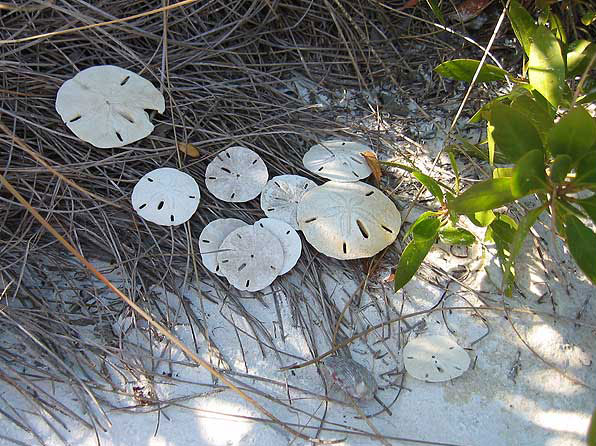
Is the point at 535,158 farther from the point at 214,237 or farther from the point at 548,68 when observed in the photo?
the point at 214,237

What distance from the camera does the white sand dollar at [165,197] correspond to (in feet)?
5.37

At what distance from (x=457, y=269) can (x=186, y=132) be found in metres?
0.85

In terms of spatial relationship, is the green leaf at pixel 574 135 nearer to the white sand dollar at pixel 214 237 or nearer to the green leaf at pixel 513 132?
the green leaf at pixel 513 132

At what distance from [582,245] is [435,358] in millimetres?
444

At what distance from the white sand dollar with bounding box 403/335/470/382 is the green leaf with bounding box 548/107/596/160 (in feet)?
1.79

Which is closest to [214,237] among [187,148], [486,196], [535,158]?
[187,148]

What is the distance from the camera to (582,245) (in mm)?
1229

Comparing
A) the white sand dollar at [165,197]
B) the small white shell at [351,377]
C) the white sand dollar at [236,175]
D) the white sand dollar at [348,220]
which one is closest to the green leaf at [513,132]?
the white sand dollar at [348,220]

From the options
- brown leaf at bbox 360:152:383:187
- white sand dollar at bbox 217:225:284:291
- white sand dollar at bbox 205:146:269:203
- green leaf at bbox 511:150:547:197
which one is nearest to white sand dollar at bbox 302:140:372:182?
brown leaf at bbox 360:152:383:187

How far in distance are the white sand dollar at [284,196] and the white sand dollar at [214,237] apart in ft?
0.28

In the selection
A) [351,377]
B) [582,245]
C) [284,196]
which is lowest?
[351,377]

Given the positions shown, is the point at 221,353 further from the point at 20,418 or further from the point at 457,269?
the point at 457,269

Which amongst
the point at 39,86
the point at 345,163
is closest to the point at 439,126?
the point at 345,163

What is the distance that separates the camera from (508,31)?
2004mm
